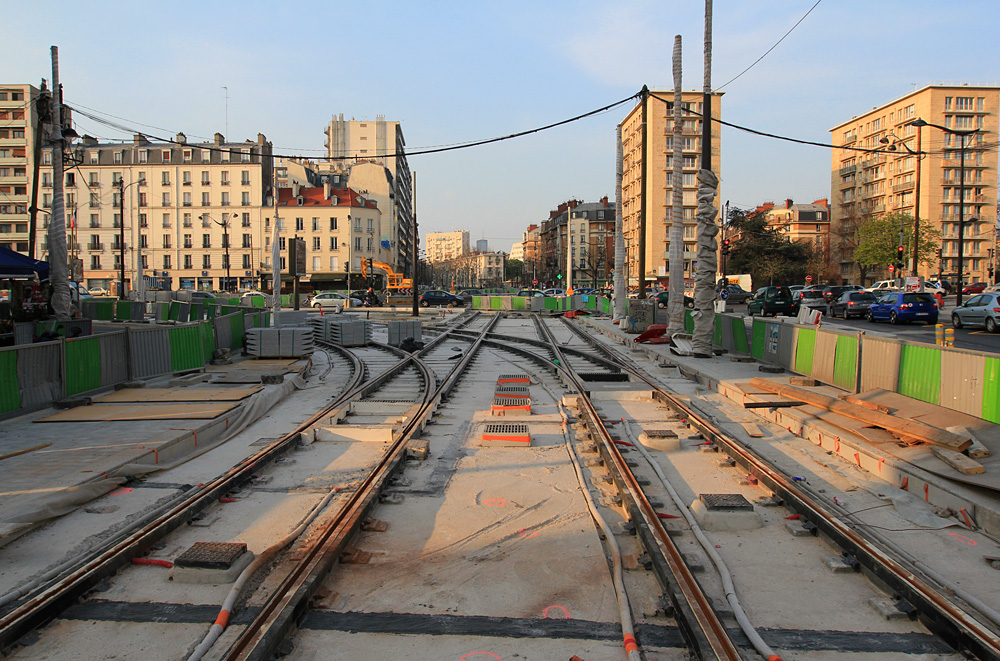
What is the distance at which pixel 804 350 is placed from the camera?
14633 millimetres

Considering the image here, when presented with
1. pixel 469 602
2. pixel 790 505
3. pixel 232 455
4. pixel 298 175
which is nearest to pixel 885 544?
pixel 790 505

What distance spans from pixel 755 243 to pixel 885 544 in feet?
259

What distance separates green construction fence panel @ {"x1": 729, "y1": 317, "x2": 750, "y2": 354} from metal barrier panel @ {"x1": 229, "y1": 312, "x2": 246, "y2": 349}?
14.8 m

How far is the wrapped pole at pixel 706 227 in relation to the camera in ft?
58.3

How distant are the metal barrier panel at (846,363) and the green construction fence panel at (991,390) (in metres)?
3.42

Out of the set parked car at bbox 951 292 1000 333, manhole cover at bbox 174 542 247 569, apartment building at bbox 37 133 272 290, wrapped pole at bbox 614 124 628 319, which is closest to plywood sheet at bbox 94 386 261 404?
manhole cover at bbox 174 542 247 569

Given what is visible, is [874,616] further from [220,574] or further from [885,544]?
[220,574]

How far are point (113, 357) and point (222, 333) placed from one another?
6.38 m

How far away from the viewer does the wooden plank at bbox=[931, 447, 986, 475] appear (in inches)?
272

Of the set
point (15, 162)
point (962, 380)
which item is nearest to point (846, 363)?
point (962, 380)

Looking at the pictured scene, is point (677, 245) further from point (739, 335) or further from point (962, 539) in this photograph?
point (962, 539)

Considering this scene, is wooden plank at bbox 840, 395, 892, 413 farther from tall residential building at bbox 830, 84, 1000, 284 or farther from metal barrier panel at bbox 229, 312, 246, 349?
tall residential building at bbox 830, 84, 1000, 284

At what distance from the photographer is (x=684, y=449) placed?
9180mm

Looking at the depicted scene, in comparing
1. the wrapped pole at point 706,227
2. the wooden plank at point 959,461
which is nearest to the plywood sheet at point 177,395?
the wooden plank at point 959,461
